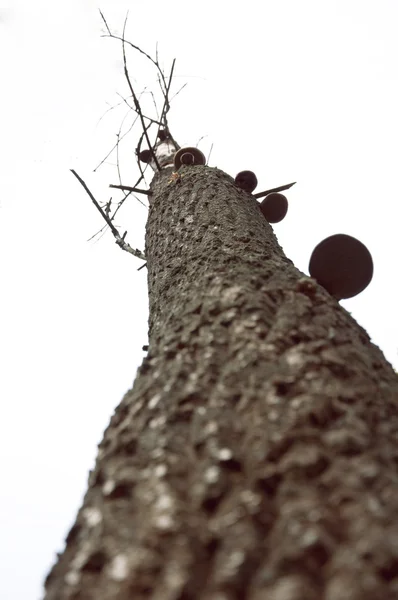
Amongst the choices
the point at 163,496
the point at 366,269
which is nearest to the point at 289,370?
the point at 163,496

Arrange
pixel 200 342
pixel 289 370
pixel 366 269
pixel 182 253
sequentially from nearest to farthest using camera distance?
pixel 289 370 → pixel 200 342 → pixel 366 269 → pixel 182 253

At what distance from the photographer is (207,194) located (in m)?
2.60

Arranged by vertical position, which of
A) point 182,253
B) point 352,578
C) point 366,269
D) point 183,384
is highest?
point 182,253

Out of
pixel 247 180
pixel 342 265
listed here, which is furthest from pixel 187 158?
pixel 342 265

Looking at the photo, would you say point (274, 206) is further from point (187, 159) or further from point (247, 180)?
point (187, 159)

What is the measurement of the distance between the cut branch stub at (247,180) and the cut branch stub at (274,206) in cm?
14

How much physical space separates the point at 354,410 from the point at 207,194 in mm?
1849

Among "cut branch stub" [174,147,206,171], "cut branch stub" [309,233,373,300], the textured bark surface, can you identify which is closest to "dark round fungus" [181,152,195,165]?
"cut branch stub" [174,147,206,171]

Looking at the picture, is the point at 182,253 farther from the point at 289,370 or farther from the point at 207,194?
the point at 289,370

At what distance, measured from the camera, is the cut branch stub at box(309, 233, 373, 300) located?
1.87 metres

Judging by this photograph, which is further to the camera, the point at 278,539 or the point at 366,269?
the point at 366,269

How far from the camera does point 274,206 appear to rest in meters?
3.45

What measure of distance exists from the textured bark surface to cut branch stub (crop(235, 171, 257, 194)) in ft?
6.66

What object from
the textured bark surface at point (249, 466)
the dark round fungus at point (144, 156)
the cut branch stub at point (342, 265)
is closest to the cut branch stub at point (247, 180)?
the cut branch stub at point (342, 265)
